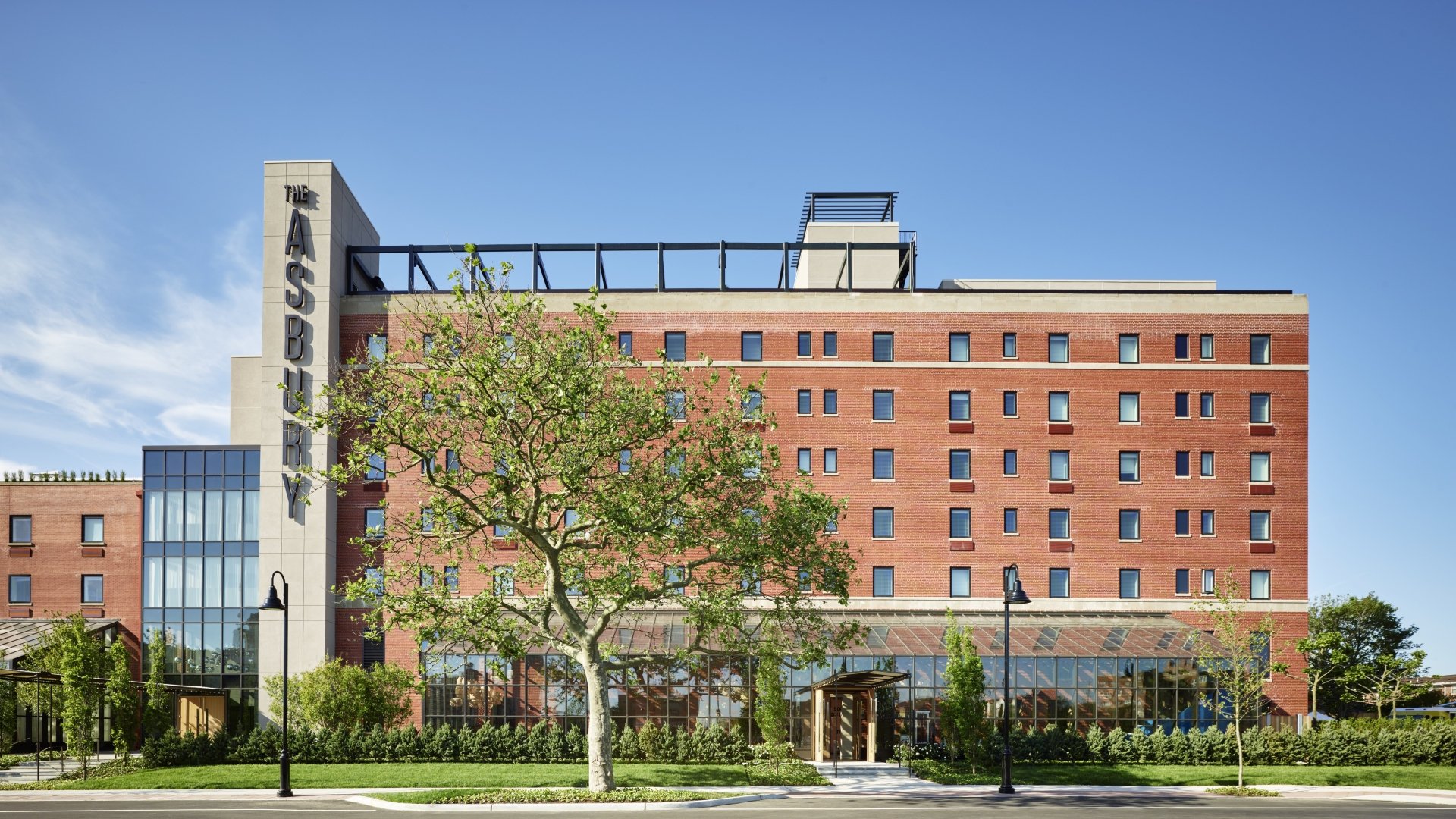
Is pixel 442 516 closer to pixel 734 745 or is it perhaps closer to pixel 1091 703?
pixel 734 745

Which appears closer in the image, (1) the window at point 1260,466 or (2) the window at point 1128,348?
(1) the window at point 1260,466

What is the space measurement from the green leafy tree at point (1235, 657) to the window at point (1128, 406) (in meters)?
7.90

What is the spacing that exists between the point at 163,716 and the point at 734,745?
19978 mm

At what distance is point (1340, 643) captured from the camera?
2403 inches

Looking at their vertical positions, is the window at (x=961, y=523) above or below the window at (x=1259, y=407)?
below

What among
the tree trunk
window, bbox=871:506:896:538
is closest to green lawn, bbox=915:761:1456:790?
the tree trunk

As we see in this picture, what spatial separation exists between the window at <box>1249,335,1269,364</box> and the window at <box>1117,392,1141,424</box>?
5.91 m

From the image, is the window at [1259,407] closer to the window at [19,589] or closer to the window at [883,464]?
the window at [883,464]

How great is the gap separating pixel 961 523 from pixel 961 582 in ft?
8.72

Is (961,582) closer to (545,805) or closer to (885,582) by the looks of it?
(885,582)

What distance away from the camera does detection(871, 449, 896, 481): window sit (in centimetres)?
4869

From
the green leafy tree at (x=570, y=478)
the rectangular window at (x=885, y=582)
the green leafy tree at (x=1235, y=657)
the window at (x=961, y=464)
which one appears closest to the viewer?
the green leafy tree at (x=570, y=478)

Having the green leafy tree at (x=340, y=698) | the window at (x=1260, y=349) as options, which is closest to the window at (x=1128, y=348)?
the window at (x=1260, y=349)

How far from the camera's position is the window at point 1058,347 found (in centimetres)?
4934
